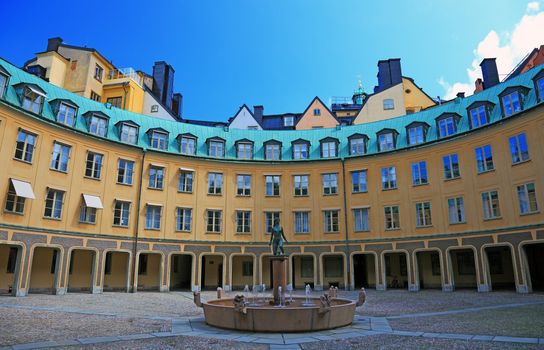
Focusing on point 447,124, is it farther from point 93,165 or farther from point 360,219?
point 93,165

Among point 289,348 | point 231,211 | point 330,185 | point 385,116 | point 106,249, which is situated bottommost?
point 289,348

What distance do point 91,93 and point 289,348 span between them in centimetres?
3780

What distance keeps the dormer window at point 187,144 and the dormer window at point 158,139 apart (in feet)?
4.24

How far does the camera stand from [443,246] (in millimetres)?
31141

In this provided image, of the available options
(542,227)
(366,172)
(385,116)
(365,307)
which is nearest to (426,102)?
(385,116)

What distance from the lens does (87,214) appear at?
30141 mm

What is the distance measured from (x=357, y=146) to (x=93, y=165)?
886 inches

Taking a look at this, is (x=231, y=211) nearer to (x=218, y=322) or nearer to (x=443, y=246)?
(x=443, y=246)

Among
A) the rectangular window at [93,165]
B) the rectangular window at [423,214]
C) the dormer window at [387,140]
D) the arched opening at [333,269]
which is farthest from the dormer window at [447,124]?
the rectangular window at [93,165]

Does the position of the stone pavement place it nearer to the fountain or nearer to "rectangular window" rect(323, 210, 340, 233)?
the fountain

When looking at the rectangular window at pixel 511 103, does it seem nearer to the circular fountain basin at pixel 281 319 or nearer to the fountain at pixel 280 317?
the fountain at pixel 280 317

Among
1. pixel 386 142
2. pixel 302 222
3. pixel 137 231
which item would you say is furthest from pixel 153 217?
pixel 386 142

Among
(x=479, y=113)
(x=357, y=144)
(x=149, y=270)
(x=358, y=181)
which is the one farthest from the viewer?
(x=357, y=144)

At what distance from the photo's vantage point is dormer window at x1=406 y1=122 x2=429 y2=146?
112 ft
